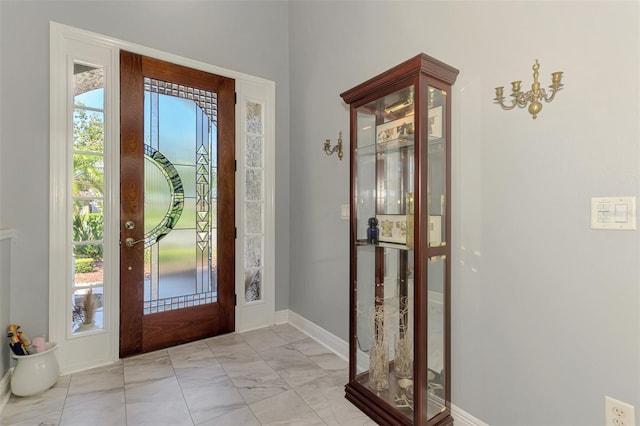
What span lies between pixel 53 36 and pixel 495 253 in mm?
3307

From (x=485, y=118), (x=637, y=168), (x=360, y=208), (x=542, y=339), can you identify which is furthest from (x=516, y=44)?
(x=542, y=339)

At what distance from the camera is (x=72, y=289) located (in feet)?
7.68

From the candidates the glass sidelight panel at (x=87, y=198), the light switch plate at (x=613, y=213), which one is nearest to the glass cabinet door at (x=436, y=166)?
the light switch plate at (x=613, y=213)

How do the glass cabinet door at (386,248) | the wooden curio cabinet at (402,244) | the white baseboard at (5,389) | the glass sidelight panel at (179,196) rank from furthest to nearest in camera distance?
the glass sidelight panel at (179,196)
the white baseboard at (5,389)
the glass cabinet door at (386,248)
the wooden curio cabinet at (402,244)

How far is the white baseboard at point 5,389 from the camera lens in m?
1.90

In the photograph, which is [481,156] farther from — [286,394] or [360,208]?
[286,394]

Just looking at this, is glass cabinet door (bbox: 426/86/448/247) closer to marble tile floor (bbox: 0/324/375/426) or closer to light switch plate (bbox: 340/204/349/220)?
light switch plate (bbox: 340/204/349/220)

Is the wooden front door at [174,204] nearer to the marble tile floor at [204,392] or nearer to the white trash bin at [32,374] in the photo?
the marble tile floor at [204,392]

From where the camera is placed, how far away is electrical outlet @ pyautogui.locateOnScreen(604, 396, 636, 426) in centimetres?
118

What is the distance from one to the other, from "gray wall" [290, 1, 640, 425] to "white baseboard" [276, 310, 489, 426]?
0.19 ft

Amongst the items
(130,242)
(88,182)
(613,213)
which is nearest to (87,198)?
(88,182)

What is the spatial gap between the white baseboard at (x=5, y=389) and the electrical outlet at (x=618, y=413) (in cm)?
320

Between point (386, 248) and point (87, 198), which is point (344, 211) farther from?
point (87, 198)

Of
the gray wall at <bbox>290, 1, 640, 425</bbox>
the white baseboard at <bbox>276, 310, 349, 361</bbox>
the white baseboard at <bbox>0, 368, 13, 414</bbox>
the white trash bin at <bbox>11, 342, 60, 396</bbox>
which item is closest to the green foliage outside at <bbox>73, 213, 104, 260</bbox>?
the white trash bin at <bbox>11, 342, 60, 396</bbox>
